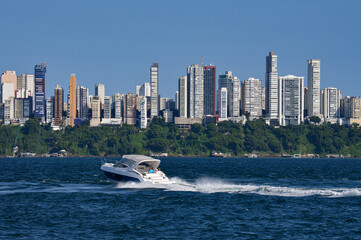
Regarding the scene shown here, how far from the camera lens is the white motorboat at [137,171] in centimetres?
6406

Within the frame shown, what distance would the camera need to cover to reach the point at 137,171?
213ft

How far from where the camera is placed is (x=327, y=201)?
5469cm

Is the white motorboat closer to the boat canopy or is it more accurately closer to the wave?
the boat canopy

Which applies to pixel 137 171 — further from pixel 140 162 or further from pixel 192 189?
pixel 192 189

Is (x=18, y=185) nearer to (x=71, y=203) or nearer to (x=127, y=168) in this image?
(x=127, y=168)

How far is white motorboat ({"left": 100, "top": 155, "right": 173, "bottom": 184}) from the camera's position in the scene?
64062mm

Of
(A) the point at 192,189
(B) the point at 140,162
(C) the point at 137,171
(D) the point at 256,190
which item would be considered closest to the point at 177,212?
(A) the point at 192,189

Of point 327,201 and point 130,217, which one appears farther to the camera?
point 327,201

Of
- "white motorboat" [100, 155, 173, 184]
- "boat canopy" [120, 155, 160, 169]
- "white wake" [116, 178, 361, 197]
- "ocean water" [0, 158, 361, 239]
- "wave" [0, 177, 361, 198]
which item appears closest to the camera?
"ocean water" [0, 158, 361, 239]

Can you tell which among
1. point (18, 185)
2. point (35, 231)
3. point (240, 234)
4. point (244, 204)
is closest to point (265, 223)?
point (240, 234)

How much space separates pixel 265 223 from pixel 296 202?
11334 mm

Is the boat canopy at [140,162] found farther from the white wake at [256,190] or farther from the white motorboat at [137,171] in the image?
the white wake at [256,190]

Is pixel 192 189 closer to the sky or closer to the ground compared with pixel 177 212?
closer to the sky

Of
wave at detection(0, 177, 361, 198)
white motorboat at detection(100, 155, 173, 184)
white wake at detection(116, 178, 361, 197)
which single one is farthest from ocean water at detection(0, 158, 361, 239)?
white motorboat at detection(100, 155, 173, 184)
